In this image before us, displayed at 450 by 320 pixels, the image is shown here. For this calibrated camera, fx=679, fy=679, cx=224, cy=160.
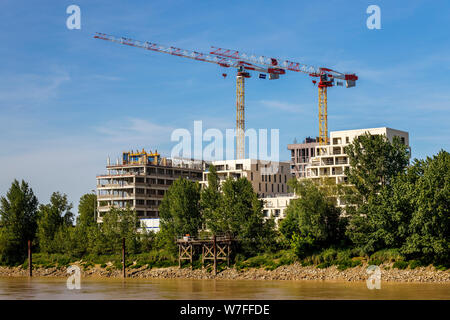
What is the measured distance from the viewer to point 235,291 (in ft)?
293

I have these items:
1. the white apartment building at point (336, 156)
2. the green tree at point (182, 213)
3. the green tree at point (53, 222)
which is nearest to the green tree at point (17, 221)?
the green tree at point (53, 222)

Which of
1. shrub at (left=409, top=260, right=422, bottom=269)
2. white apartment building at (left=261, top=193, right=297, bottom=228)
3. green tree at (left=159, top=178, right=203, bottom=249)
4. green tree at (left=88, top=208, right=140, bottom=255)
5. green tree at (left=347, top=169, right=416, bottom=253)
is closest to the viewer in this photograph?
shrub at (left=409, top=260, right=422, bottom=269)

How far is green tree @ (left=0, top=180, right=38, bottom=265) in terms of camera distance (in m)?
158

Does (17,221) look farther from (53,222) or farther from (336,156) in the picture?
(336,156)

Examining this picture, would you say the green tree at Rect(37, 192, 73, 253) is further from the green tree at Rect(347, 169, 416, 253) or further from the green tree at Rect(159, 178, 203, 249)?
the green tree at Rect(347, 169, 416, 253)

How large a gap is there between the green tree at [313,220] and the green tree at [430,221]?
15.9 m

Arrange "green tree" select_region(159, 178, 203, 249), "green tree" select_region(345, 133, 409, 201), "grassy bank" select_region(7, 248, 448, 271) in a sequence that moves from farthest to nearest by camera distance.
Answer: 1. "green tree" select_region(159, 178, 203, 249)
2. "green tree" select_region(345, 133, 409, 201)
3. "grassy bank" select_region(7, 248, 448, 271)

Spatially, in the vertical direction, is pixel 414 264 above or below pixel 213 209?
below

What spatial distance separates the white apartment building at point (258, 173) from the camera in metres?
181

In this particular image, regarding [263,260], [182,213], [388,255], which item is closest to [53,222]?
[182,213]

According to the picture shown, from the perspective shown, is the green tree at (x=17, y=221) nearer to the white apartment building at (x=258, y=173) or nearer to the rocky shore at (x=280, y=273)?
the rocky shore at (x=280, y=273)

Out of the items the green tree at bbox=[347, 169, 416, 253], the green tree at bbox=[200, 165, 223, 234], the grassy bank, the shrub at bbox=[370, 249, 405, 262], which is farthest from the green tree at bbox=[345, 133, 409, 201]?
the green tree at bbox=[200, 165, 223, 234]

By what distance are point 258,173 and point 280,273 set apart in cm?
7366

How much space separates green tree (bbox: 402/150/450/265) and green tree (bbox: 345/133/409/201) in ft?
34.0
